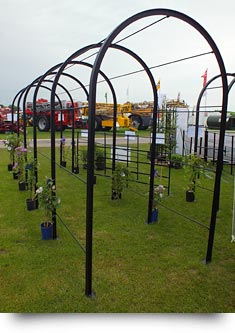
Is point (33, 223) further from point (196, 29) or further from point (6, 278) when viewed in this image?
point (196, 29)

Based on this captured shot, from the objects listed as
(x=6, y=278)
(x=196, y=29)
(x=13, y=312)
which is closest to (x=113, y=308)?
(x=13, y=312)

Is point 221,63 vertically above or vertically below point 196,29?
below

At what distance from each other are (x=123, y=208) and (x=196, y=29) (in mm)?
2977

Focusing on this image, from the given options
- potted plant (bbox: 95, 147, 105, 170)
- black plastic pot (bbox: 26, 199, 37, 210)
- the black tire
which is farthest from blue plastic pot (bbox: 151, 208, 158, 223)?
the black tire

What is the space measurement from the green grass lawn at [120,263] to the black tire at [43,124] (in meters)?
13.7

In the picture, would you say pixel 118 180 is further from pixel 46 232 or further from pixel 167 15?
pixel 167 15

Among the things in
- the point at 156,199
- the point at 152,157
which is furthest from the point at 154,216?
the point at 152,157

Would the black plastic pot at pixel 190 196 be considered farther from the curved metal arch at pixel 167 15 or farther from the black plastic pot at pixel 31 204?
the black plastic pot at pixel 31 204

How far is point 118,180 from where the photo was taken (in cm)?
502

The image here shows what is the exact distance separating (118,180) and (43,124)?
14492mm

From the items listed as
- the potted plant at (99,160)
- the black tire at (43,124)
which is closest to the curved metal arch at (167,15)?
the potted plant at (99,160)

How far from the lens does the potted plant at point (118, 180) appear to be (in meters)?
4.94

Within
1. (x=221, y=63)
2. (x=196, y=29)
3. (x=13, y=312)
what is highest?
(x=196, y=29)

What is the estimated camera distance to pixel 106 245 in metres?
3.43
